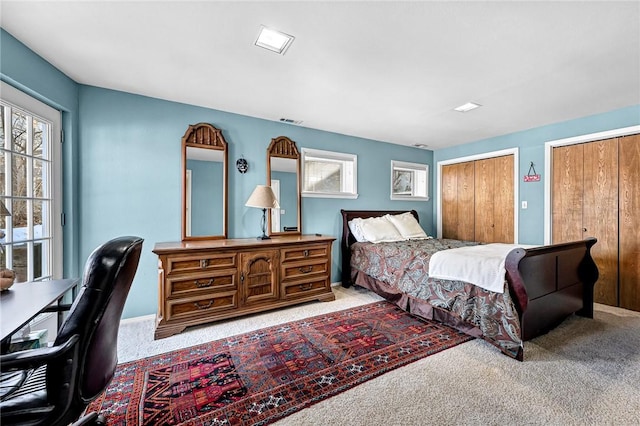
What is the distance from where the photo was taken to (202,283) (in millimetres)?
2689

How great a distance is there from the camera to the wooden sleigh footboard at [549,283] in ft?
7.00

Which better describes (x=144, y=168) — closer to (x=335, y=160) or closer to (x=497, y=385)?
(x=335, y=160)

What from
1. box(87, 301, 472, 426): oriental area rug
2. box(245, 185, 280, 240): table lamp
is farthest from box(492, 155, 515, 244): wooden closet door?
box(245, 185, 280, 240): table lamp

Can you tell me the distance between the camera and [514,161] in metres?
4.12

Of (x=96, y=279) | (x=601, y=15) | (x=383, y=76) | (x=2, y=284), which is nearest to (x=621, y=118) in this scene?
(x=601, y=15)

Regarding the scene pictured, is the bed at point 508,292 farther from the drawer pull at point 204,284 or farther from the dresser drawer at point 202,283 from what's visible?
the drawer pull at point 204,284

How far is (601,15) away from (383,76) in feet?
4.59

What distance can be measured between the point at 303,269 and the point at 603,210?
146 inches

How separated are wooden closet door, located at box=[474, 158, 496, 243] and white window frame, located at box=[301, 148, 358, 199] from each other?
81.9 inches

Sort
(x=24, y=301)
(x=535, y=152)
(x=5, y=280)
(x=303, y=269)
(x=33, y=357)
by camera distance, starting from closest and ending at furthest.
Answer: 1. (x=33, y=357)
2. (x=24, y=301)
3. (x=5, y=280)
4. (x=303, y=269)
5. (x=535, y=152)

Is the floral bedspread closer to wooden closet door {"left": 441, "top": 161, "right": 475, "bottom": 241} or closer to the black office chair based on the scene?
wooden closet door {"left": 441, "top": 161, "right": 475, "bottom": 241}

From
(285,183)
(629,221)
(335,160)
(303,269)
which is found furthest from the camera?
(335,160)

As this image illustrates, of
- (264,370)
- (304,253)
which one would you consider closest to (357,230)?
(304,253)

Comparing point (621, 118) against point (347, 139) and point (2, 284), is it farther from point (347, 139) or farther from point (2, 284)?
point (2, 284)
